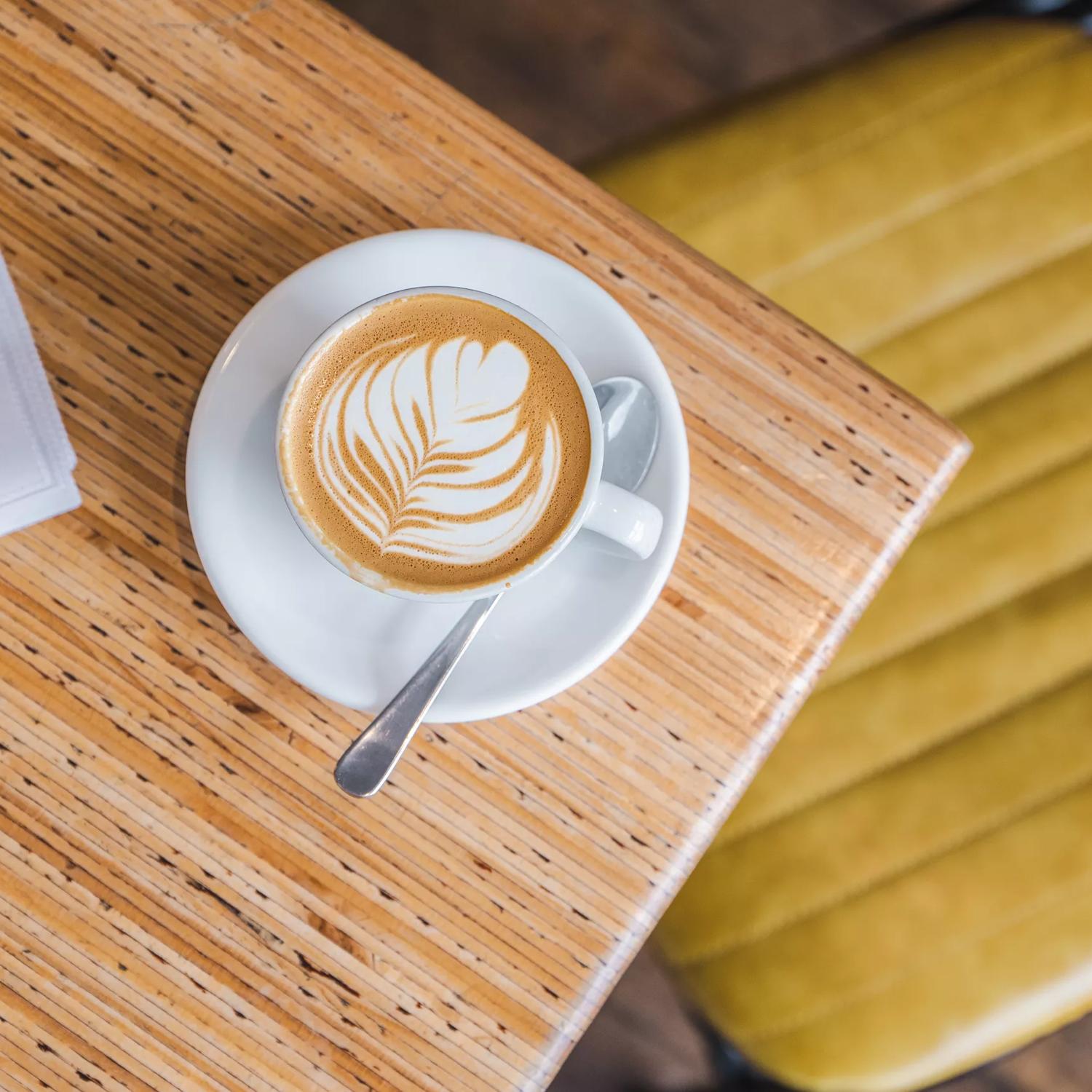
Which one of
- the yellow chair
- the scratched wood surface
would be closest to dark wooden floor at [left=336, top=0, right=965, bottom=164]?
the yellow chair

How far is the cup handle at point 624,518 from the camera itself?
20.8 inches

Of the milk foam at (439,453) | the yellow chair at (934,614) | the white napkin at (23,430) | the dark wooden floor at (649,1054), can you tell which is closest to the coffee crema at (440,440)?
the milk foam at (439,453)

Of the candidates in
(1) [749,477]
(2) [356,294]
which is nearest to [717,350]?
(1) [749,477]

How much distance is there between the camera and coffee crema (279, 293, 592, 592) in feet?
1.78

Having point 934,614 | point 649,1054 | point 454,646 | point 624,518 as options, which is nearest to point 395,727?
point 454,646

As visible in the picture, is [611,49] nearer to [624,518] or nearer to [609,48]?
[609,48]

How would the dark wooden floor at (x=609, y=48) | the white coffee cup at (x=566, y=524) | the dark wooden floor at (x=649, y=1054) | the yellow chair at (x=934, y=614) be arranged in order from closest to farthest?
the white coffee cup at (x=566, y=524) < the yellow chair at (x=934, y=614) < the dark wooden floor at (x=649, y=1054) < the dark wooden floor at (x=609, y=48)

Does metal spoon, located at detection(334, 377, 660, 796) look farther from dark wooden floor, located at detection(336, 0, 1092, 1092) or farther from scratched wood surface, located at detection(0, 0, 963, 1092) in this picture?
dark wooden floor, located at detection(336, 0, 1092, 1092)

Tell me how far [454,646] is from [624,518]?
0.11m

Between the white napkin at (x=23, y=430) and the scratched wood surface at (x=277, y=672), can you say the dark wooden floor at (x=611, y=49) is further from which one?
the white napkin at (x=23, y=430)

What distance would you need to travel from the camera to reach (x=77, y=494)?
0.57m

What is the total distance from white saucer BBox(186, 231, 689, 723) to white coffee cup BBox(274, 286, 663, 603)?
28 millimetres

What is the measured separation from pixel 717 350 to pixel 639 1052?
97cm

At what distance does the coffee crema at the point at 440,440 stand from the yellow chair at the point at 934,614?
32cm
